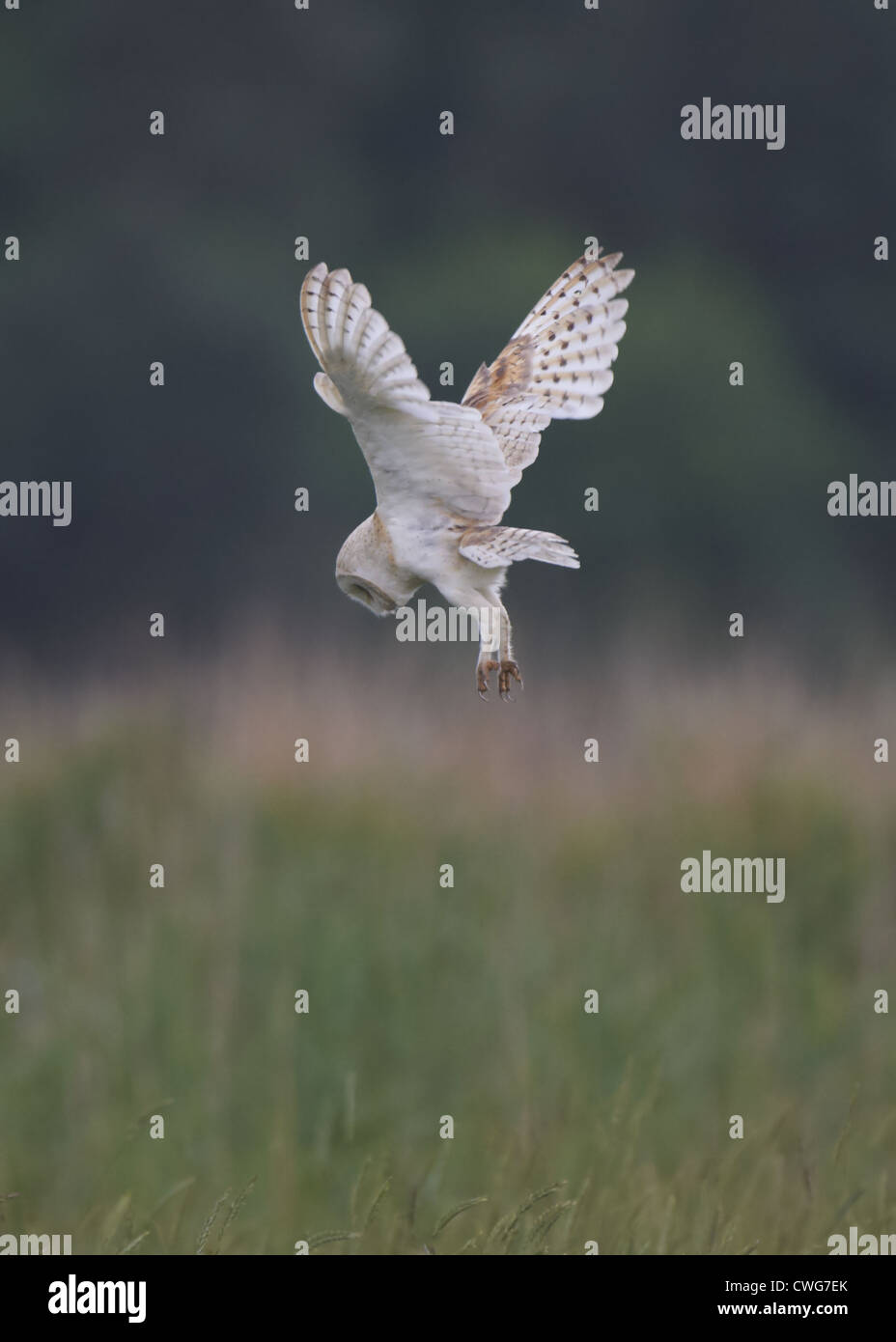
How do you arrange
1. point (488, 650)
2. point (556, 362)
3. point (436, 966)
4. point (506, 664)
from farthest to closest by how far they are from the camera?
point (436, 966), point (556, 362), point (506, 664), point (488, 650)

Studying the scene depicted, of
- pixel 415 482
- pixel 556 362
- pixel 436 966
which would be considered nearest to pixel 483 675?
pixel 415 482

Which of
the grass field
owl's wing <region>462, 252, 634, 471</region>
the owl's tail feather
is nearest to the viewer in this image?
the owl's tail feather

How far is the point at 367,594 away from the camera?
43.1 inches

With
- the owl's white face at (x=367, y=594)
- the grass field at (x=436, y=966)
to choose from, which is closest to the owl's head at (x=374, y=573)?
the owl's white face at (x=367, y=594)

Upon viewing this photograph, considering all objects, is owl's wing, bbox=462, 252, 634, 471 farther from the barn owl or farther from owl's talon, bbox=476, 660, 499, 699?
owl's talon, bbox=476, 660, 499, 699

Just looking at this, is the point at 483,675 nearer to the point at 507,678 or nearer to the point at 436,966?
the point at 507,678

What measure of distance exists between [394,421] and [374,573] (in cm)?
11

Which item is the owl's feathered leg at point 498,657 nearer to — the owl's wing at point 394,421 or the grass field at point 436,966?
the owl's wing at point 394,421

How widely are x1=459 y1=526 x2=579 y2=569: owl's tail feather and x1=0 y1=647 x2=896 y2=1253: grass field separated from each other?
235 centimetres

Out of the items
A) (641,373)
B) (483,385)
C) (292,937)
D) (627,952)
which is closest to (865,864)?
(627,952)

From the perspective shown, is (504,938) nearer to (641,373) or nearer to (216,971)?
(216,971)

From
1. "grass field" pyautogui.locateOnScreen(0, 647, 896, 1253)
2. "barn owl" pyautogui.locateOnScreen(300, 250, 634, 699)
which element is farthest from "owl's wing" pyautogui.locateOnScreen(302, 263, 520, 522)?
"grass field" pyautogui.locateOnScreen(0, 647, 896, 1253)

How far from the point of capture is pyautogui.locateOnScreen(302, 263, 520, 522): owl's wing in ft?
3.66

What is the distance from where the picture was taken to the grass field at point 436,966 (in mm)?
4832
